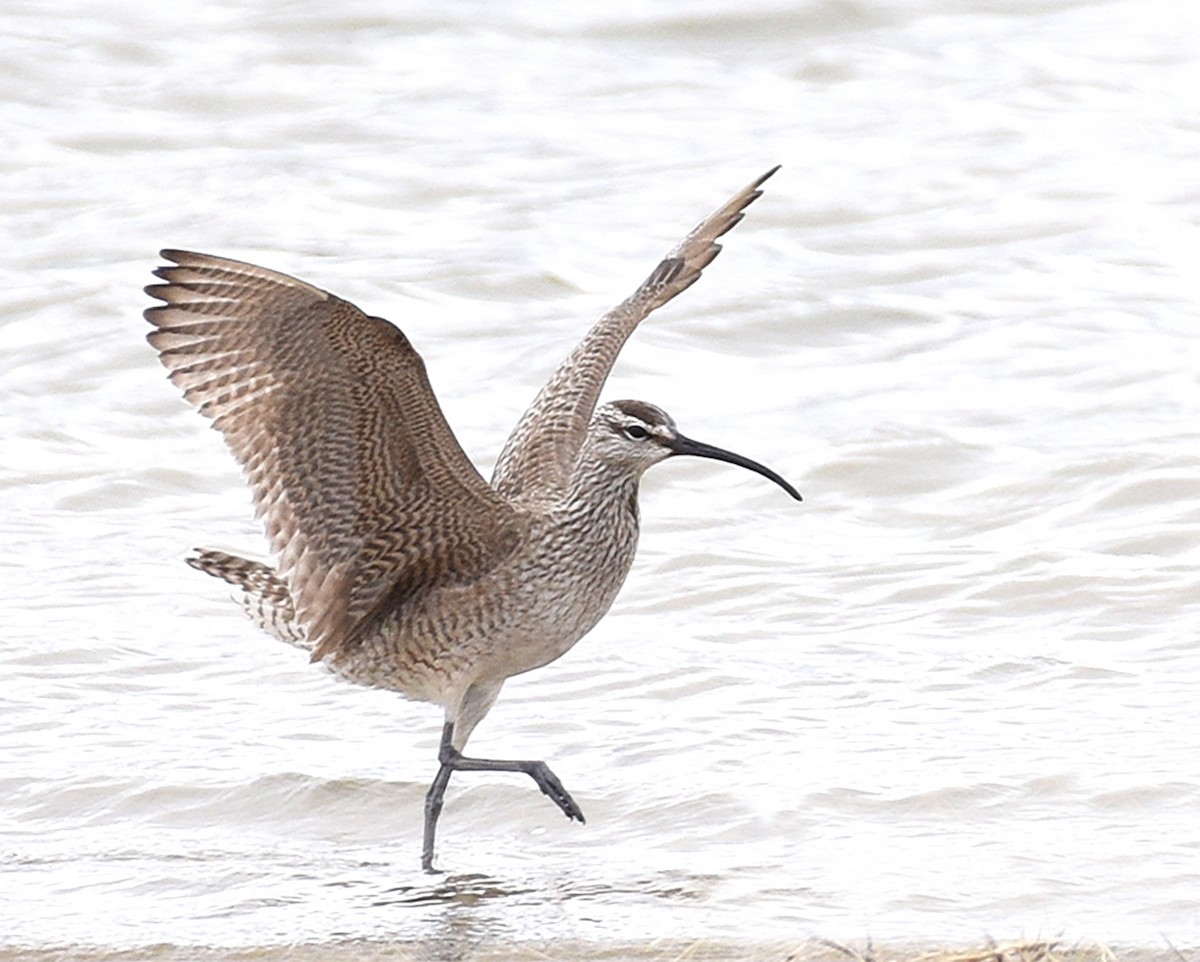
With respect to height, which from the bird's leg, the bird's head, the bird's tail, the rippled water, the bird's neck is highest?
the bird's head

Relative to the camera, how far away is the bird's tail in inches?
265

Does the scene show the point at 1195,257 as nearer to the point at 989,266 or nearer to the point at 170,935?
the point at 989,266

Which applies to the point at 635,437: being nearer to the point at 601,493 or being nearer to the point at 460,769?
the point at 601,493

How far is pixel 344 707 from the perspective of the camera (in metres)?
7.69

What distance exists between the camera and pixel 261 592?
6797mm

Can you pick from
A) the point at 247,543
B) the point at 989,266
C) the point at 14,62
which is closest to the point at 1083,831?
the point at 247,543

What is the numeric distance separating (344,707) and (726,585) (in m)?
1.59

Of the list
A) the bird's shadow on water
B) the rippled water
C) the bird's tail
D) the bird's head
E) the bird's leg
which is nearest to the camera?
the bird's shadow on water

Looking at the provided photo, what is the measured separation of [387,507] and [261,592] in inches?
23.3

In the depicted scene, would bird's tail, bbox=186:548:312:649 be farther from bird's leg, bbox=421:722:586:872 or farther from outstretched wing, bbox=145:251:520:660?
bird's leg, bbox=421:722:586:872

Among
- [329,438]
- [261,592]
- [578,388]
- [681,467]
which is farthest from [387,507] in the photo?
[681,467]

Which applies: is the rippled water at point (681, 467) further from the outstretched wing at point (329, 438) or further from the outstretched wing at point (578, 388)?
the outstretched wing at point (578, 388)

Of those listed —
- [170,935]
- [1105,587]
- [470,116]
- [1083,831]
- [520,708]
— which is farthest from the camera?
[470,116]

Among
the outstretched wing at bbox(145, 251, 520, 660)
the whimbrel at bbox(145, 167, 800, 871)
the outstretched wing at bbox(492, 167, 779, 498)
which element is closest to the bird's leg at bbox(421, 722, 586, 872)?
the whimbrel at bbox(145, 167, 800, 871)
